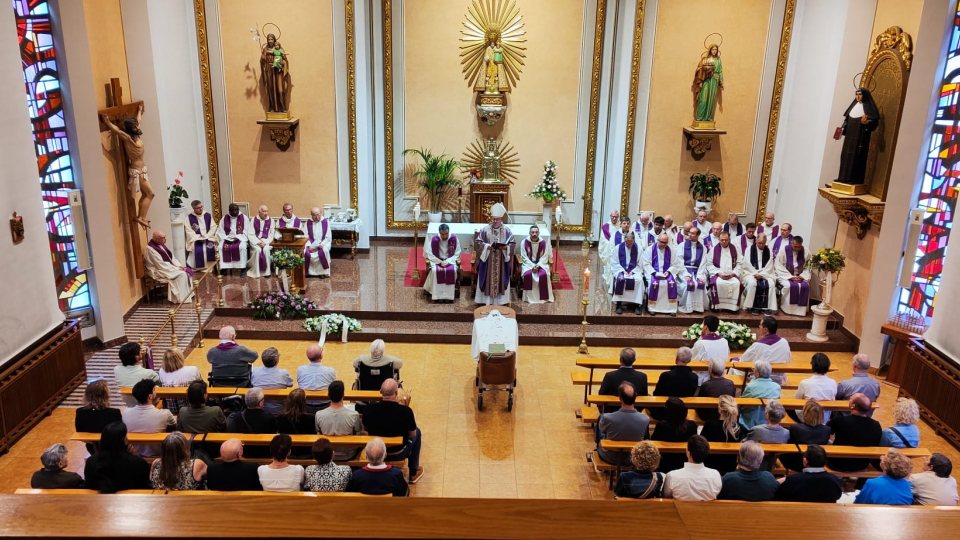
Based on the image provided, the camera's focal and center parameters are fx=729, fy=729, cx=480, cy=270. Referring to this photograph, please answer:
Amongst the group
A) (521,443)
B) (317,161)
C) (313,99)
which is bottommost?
(521,443)

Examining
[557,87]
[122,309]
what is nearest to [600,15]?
[557,87]

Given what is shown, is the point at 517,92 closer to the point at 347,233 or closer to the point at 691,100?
the point at 691,100

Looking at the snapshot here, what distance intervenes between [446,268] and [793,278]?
19.2ft

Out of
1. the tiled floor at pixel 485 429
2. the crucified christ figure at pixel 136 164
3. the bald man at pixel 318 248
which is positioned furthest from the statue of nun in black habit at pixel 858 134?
the crucified christ figure at pixel 136 164

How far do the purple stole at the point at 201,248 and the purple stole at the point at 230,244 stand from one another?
0.21m

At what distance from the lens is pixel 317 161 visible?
15.1 meters

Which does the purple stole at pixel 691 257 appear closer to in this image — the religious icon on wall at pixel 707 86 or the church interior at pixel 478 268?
the church interior at pixel 478 268

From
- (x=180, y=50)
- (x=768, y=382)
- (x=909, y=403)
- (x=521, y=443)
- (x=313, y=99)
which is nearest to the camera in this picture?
(x=909, y=403)

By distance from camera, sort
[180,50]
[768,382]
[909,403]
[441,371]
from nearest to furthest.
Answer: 1. [909,403]
2. [768,382]
3. [441,371]
4. [180,50]

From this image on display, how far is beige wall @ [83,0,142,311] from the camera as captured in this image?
1042cm

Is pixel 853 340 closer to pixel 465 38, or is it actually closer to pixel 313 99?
pixel 465 38

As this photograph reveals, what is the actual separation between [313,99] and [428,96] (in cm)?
235

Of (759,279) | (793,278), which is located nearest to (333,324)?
(759,279)

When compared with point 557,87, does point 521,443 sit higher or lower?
lower
